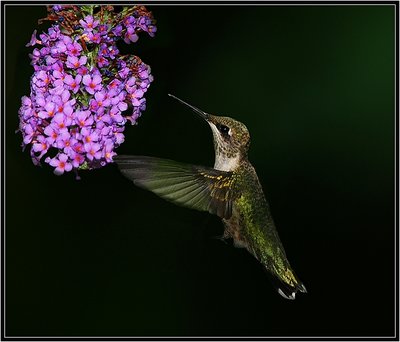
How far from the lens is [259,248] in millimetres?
2646

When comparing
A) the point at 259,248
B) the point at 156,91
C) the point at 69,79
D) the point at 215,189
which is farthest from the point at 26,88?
the point at 259,248

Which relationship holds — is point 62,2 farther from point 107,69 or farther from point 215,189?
point 215,189

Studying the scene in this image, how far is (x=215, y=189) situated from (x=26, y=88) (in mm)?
1263

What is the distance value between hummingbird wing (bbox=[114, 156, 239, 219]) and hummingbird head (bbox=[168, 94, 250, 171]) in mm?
71

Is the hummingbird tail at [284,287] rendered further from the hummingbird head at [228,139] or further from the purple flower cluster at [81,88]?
the purple flower cluster at [81,88]

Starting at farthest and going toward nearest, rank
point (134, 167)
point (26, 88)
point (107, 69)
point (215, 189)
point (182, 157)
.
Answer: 1. point (182, 157)
2. point (26, 88)
3. point (215, 189)
4. point (107, 69)
5. point (134, 167)

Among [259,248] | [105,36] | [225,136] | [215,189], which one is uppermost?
[105,36]

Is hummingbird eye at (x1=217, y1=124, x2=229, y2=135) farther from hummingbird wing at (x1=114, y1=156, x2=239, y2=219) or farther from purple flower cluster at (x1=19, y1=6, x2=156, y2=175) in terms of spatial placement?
purple flower cluster at (x1=19, y1=6, x2=156, y2=175)

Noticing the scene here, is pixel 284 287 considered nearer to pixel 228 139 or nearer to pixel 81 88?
pixel 228 139

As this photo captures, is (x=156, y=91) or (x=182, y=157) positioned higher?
(x=156, y=91)

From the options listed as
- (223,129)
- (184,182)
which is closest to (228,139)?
(223,129)

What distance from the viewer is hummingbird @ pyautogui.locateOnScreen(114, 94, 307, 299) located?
208cm

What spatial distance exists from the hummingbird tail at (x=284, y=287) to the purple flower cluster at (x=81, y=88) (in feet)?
3.42

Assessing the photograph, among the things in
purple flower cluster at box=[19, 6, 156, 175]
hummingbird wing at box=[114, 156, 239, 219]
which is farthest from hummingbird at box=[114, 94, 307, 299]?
purple flower cluster at box=[19, 6, 156, 175]
